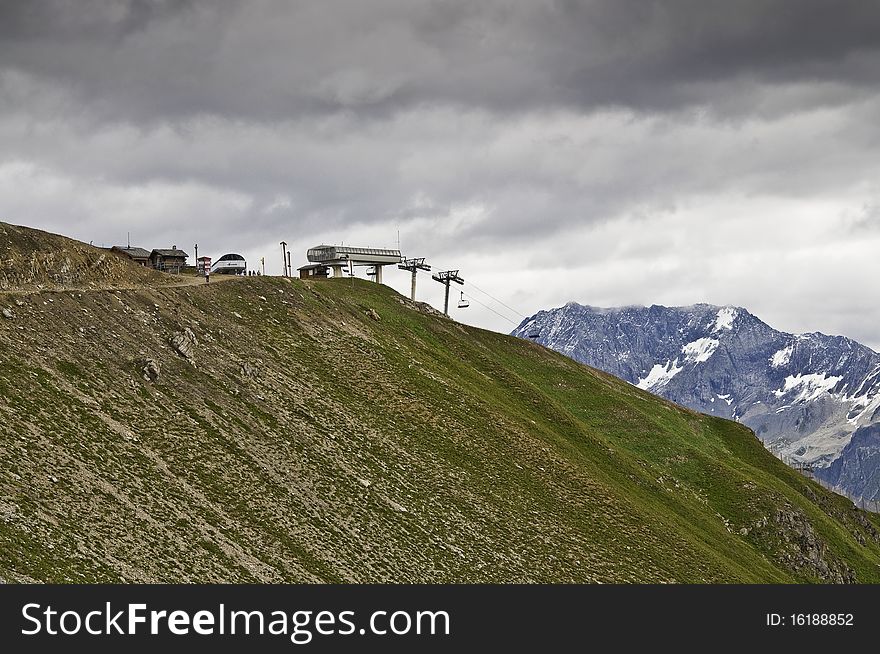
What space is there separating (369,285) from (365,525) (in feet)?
256

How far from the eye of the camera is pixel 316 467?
85.0m

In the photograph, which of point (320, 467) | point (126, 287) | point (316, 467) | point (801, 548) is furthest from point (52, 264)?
point (801, 548)

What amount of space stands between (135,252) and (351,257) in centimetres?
3477

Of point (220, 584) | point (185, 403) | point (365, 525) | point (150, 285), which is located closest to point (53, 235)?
point (150, 285)

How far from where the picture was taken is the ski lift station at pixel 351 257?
162 metres

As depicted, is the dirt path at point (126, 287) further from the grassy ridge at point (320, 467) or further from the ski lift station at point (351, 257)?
the ski lift station at point (351, 257)

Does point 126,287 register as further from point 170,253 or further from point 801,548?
point 801,548

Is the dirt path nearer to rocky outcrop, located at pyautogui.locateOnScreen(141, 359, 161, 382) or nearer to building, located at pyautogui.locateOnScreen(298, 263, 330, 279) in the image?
rocky outcrop, located at pyautogui.locateOnScreen(141, 359, 161, 382)

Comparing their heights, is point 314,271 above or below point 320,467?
above

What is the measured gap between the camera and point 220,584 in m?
62.9

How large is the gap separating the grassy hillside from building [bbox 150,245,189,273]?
80.1ft

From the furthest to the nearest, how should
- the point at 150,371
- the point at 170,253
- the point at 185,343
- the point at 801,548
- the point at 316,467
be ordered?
the point at 170,253 → the point at 801,548 → the point at 185,343 → the point at 316,467 → the point at 150,371

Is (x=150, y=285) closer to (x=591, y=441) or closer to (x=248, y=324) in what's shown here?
(x=248, y=324)

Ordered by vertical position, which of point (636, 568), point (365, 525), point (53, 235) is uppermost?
point (53, 235)
